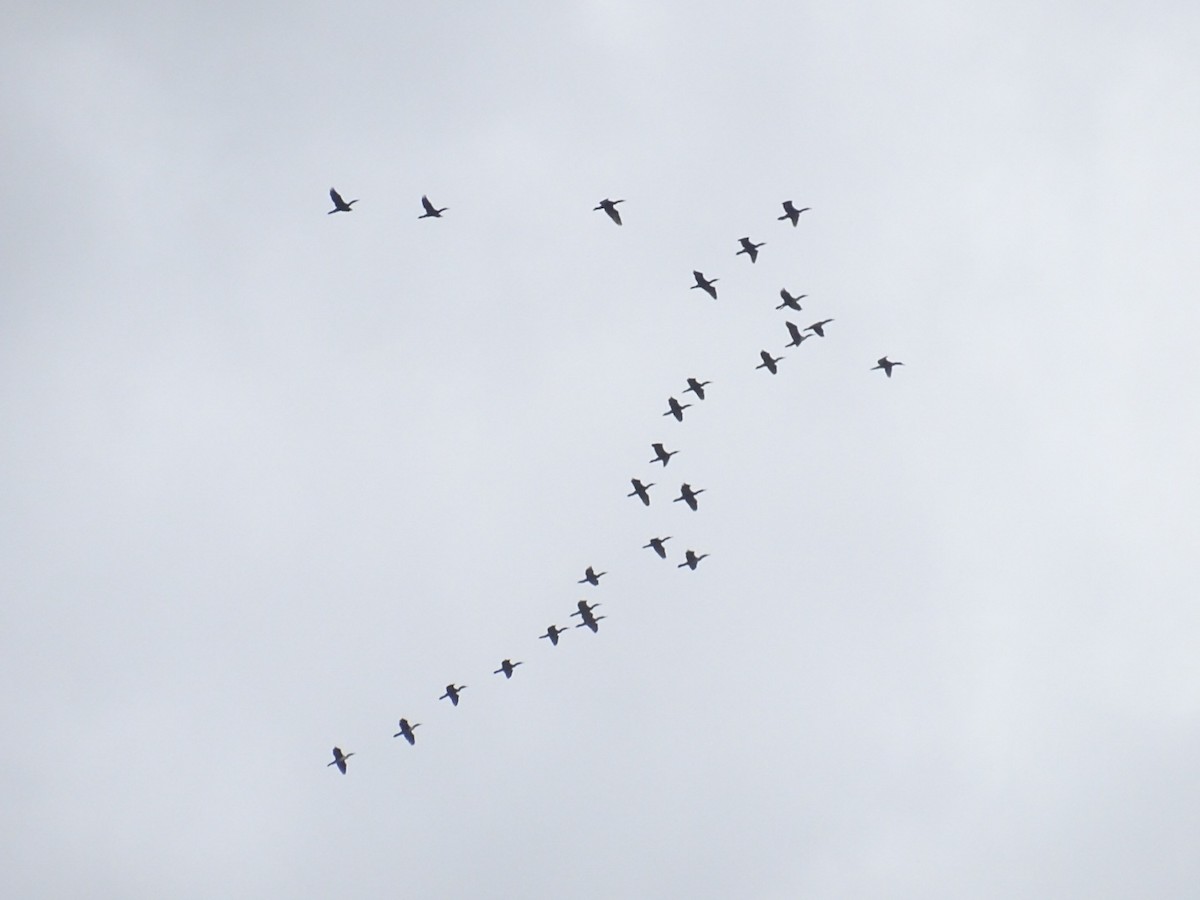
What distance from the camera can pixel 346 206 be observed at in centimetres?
10375

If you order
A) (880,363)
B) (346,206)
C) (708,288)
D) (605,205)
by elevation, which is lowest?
(880,363)

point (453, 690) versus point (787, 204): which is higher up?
point (787, 204)

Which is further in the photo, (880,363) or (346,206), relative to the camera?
(880,363)

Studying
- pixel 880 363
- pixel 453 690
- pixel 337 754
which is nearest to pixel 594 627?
pixel 453 690

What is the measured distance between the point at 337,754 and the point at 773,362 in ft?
148

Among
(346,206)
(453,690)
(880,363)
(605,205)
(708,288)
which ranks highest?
(346,206)

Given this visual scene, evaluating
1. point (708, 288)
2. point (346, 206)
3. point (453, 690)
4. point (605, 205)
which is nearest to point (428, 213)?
point (346, 206)

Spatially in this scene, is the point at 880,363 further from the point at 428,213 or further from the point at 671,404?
the point at 428,213

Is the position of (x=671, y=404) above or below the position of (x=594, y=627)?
above

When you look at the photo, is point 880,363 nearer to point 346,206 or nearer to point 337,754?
point 346,206

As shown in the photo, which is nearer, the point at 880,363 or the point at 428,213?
the point at 428,213

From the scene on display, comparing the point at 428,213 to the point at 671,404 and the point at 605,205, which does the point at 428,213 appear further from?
the point at 671,404

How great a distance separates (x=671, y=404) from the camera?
10769 centimetres

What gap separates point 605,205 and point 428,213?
13.2 m
